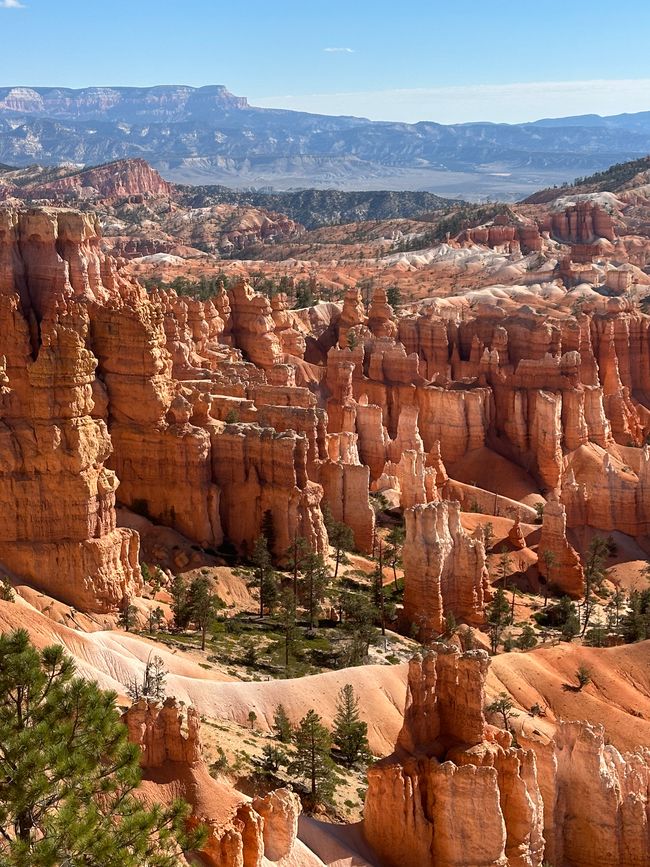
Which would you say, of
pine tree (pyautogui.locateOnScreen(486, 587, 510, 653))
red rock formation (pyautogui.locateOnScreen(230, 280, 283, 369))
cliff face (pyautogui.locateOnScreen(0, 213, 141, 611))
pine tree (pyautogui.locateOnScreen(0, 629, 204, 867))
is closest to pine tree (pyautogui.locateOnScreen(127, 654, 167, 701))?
cliff face (pyautogui.locateOnScreen(0, 213, 141, 611))

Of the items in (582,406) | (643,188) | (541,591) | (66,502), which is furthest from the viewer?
(643,188)

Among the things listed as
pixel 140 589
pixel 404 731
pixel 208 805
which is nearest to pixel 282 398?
pixel 140 589

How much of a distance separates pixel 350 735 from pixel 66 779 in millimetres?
15406

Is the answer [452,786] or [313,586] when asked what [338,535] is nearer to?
[313,586]

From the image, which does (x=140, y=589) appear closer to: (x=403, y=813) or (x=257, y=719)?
(x=257, y=719)

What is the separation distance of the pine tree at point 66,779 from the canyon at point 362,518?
11.2ft

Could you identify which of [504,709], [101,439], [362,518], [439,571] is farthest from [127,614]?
[362,518]

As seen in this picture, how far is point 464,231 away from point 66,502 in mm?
129347

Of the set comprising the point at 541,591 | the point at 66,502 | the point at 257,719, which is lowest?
the point at 541,591

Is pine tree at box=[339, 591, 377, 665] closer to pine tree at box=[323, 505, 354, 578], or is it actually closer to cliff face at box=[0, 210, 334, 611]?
pine tree at box=[323, 505, 354, 578]

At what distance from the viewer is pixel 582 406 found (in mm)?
68750

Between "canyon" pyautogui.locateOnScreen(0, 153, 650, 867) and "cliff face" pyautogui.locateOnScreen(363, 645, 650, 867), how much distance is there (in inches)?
2.3

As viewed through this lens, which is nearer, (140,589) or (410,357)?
(140,589)

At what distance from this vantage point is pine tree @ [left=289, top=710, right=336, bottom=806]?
26.3 metres
